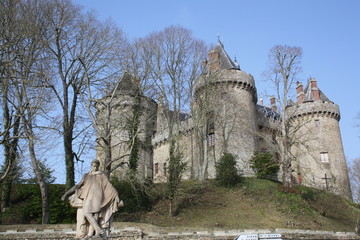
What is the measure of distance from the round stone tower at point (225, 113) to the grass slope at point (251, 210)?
11.6 ft

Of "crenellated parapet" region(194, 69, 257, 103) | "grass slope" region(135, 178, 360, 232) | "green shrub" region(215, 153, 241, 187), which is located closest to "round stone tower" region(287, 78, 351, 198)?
"crenellated parapet" region(194, 69, 257, 103)

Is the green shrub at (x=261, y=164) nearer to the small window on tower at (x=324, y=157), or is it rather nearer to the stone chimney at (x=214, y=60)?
the stone chimney at (x=214, y=60)

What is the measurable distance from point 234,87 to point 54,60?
52.5 ft

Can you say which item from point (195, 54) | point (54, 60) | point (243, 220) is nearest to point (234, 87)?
point (195, 54)

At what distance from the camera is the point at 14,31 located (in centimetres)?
1367

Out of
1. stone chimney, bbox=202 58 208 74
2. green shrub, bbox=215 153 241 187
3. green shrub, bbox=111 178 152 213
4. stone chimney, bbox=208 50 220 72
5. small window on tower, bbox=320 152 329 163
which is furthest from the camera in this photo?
small window on tower, bbox=320 152 329 163

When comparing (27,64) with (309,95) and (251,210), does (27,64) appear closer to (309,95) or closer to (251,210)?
(251,210)

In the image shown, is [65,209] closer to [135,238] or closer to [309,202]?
[135,238]

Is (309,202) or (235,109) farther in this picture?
(235,109)

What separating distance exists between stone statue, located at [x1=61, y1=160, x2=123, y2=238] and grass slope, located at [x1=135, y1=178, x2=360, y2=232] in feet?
33.0

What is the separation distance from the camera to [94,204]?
664 centimetres

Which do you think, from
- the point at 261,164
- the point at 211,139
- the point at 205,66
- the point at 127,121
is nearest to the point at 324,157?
the point at 261,164

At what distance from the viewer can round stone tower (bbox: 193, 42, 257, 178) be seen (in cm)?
2689

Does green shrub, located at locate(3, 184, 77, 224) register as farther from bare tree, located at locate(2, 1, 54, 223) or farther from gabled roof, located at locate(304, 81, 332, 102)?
gabled roof, located at locate(304, 81, 332, 102)
